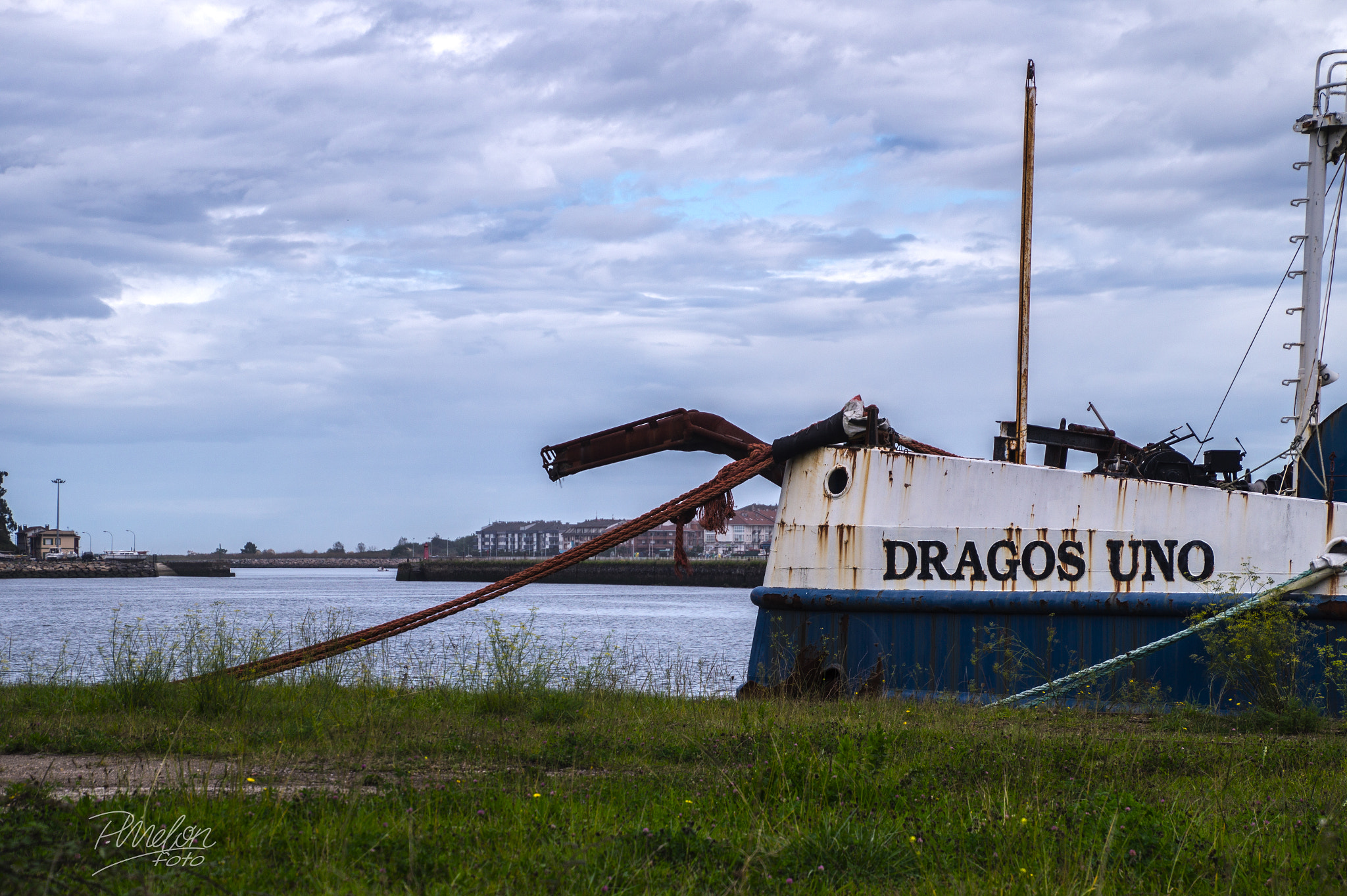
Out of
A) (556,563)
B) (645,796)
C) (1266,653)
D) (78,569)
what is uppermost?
(556,563)

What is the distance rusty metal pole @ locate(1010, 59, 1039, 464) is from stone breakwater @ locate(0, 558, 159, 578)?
108764mm

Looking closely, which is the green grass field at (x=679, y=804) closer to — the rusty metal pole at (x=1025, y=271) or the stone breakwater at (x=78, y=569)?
the rusty metal pole at (x=1025, y=271)

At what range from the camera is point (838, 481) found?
9.75m

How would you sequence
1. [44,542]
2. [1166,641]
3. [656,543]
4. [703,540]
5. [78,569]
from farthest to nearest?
[656,543] → [703,540] → [44,542] → [78,569] → [1166,641]

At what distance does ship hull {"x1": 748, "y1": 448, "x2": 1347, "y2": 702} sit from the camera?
27.5ft

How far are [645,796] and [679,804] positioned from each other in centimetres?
19

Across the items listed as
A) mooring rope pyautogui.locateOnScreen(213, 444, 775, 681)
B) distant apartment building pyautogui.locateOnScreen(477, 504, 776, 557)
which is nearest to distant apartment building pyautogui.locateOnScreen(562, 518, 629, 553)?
distant apartment building pyautogui.locateOnScreen(477, 504, 776, 557)

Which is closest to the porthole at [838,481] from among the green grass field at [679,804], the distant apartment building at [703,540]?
the green grass field at [679,804]

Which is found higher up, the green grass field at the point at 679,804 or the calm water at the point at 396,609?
the green grass field at the point at 679,804

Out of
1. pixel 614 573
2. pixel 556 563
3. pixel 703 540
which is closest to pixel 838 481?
pixel 556 563

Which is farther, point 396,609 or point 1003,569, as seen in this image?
point 396,609

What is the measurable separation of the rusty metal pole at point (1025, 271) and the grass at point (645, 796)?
2.73 meters

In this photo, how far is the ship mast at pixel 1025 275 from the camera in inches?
379

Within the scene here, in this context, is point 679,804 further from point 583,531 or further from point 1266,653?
point 583,531
